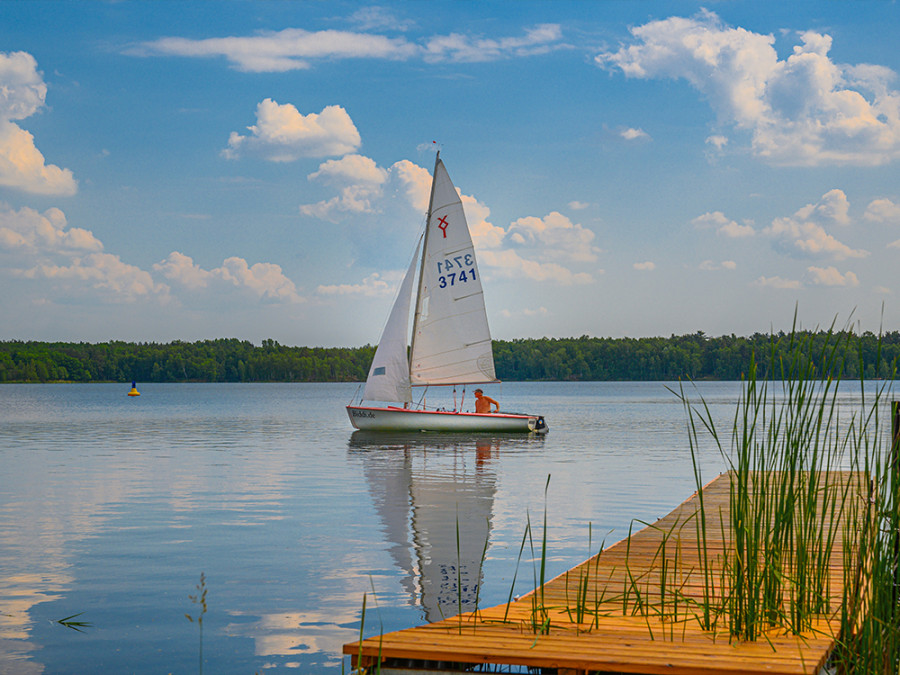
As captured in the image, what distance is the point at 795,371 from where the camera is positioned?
201 inches

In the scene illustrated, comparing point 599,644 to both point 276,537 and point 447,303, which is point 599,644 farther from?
point 447,303

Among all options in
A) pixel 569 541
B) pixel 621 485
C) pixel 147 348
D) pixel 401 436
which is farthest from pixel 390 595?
pixel 147 348

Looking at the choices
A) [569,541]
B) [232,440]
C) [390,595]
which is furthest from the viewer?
[232,440]

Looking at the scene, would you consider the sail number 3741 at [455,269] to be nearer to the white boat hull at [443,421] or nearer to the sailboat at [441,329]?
the sailboat at [441,329]

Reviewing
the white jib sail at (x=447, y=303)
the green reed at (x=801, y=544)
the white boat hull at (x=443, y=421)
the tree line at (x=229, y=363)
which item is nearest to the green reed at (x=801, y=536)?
the green reed at (x=801, y=544)

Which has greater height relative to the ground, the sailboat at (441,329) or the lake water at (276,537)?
the sailboat at (441,329)

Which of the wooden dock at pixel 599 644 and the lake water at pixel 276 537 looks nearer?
the wooden dock at pixel 599 644

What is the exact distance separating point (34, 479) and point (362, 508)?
28.5ft

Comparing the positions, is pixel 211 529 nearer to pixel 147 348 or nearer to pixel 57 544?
pixel 57 544

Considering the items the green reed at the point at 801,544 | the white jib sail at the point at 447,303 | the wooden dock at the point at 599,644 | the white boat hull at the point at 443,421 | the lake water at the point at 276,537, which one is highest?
the white jib sail at the point at 447,303

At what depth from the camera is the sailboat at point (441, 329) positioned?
30.6 metres

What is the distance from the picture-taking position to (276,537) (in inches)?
488

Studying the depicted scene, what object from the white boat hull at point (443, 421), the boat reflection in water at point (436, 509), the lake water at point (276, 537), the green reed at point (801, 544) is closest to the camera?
the green reed at point (801, 544)

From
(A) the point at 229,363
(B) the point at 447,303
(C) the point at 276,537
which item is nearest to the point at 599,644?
(C) the point at 276,537
